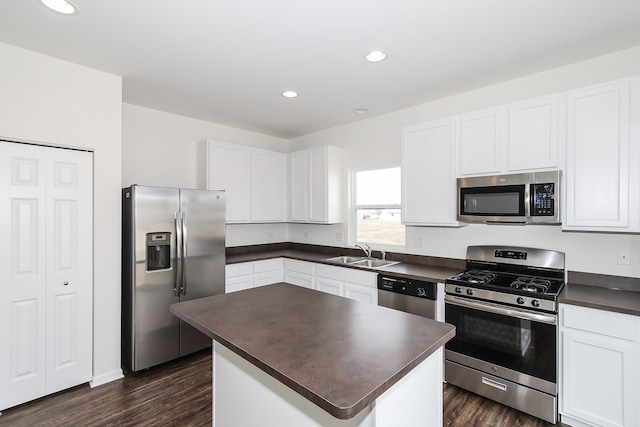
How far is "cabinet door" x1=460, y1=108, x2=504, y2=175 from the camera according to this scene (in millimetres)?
2695

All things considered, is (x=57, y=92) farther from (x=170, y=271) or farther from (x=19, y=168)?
(x=170, y=271)

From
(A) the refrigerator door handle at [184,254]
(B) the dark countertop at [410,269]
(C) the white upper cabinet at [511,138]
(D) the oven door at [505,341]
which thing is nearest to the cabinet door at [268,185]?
(B) the dark countertop at [410,269]

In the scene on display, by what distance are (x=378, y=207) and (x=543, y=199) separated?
190 centimetres

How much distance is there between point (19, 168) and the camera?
2377mm

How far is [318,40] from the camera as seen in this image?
7.32 ft

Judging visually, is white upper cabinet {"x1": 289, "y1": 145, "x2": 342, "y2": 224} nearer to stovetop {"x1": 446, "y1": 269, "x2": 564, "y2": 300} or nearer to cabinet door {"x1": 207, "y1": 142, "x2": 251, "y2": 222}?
cabinet door {"x1": 207, "y1": 142, "x2": 251, "y2": 222}

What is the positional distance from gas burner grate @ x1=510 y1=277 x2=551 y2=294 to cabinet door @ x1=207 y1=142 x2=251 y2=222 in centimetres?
316

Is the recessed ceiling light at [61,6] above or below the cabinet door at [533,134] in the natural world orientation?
above

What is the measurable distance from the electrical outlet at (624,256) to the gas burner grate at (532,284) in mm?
505

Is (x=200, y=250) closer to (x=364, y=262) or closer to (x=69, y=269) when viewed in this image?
(x=69, y=269)

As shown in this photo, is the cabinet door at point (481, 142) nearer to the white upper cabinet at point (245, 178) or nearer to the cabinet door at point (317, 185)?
the cabinet door at point (317, 185)

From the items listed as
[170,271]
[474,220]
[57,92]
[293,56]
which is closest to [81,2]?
[57,92]

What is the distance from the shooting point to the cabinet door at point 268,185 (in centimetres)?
440

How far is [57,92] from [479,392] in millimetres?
4106
